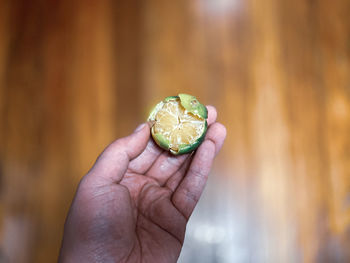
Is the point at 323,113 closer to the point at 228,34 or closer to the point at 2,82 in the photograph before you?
the point at 228,34

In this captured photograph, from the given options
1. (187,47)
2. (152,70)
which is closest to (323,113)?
(187,47)

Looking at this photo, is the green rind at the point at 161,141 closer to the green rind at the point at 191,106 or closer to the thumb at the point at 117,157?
the thumb at the point at 117,157

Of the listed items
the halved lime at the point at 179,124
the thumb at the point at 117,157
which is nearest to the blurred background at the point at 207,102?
the halved lime at the point at 179,124

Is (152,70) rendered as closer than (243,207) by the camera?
No

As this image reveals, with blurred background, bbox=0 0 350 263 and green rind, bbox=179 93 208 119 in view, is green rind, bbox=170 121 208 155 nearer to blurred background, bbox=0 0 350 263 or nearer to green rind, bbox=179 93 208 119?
green rind, bbox=179 93 208 119

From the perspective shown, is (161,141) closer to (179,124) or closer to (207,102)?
(179,124)

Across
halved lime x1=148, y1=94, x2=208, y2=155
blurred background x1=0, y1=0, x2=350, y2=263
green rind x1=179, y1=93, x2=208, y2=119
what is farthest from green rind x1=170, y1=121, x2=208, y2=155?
blurred background x1=0, y1=0, x2=350, y2=263
